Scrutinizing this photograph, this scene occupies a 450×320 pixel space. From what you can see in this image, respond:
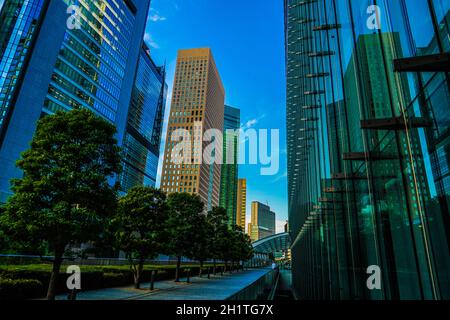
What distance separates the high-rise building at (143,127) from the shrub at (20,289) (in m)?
105

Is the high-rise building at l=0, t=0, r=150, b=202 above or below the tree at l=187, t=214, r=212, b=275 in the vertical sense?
above

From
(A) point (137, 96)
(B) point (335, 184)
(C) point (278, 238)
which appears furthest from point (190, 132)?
(B) point (335, 184)

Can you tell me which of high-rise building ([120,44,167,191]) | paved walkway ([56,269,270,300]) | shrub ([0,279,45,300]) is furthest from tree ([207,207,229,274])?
high-rise building ([120,44,167,191])

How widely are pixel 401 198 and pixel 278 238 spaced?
104231 mm

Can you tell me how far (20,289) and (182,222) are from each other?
16.2 meters

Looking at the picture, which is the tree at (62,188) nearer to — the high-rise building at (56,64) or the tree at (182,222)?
the tree at (182,222)

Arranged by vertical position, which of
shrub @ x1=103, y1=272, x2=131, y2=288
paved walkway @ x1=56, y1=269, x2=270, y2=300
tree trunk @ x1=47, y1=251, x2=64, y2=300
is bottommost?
paved walkway @ x1=56, y1=269, x2=270, y2=300

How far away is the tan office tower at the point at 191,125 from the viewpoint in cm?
15425

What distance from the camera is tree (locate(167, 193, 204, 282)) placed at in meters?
26.0

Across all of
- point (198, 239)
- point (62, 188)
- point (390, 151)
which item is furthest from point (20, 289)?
point (198, 239)

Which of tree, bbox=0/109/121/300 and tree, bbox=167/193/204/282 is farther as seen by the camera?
tree, bbox=167/193/204/282

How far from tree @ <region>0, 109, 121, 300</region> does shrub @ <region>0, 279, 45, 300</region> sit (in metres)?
1.78

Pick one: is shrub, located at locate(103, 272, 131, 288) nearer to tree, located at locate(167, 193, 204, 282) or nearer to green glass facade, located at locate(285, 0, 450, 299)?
tree, located at locate(167, 193, 204, 282)

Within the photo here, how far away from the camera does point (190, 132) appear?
158 meters
